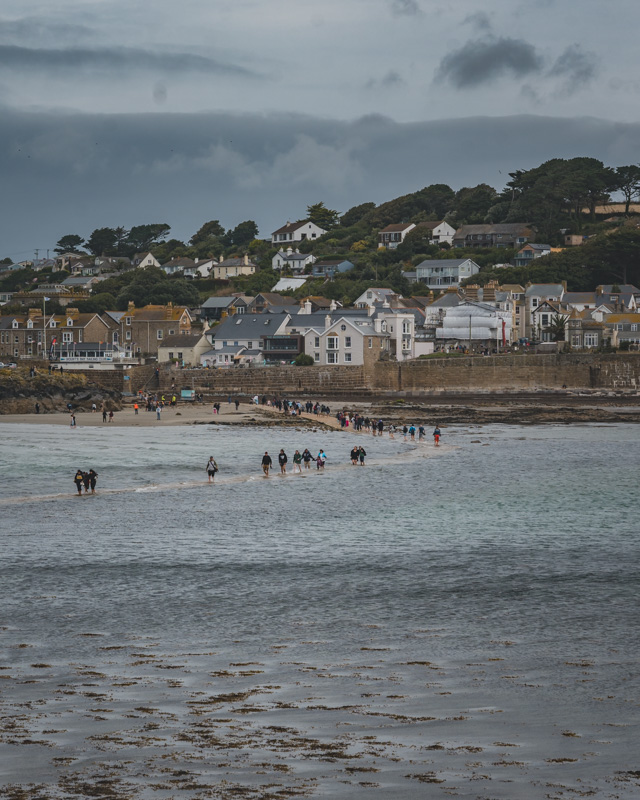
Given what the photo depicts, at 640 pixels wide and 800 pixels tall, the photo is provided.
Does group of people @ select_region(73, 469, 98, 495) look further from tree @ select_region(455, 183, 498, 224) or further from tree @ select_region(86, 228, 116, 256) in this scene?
tree @ select_region(86, 228, 116, 256)

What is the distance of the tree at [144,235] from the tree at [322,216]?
3466 cm

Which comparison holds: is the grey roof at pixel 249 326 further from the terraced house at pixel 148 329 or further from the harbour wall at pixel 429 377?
the harbour wall at pixel 429 377

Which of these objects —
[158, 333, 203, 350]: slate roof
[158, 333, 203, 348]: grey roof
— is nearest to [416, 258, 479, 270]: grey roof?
[158, 333, 203, 348]: grey roof

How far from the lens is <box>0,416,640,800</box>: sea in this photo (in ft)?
37.0

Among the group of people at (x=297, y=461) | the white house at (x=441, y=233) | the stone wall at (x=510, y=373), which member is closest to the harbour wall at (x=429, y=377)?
the stone wall at (x=510, y=373)

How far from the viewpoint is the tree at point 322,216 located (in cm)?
16575

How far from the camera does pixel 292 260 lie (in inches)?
5576

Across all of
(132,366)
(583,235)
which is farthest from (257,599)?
(583,235)

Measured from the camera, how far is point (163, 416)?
2520 inches

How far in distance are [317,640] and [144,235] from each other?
17939 cm

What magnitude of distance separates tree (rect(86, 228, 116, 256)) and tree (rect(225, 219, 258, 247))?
22.6 meters

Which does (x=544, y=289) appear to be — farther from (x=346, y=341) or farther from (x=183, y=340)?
(x=183, y=340)

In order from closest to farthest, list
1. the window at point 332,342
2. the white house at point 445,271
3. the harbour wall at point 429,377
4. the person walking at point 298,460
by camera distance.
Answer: the person walking at point 298,460, the harbour wall at point 429,377, the window at point 332,342, the white house at point 445,271

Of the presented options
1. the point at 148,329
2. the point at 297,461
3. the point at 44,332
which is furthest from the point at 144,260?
the point at 297,461
